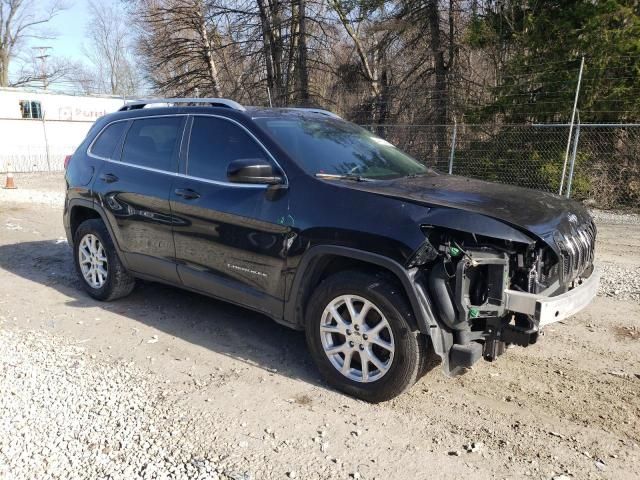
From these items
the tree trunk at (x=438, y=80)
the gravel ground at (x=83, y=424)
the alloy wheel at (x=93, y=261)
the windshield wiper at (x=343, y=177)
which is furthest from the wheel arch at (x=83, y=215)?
the tree trunk at (x=438, y=80)

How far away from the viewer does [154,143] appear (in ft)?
16.1

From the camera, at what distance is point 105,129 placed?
18.1ft

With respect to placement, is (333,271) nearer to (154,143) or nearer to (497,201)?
(497,201)

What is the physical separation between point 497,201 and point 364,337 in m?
1.23

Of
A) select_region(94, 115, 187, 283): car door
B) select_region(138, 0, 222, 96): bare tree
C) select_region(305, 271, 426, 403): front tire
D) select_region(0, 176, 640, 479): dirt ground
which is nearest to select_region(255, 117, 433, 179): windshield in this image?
select_region(305, 271, 426, 403): front tire

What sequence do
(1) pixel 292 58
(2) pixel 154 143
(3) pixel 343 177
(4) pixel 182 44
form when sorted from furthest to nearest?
(4) pixel 182 44
(1) pixel 292 58
(2) pixel 154 143
(3) pixel 343 177

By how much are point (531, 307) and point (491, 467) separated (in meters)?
0.90

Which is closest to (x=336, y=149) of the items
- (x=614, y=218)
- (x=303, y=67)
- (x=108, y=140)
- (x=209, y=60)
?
(x=108, y=140)

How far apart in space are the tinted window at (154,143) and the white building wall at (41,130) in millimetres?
19095

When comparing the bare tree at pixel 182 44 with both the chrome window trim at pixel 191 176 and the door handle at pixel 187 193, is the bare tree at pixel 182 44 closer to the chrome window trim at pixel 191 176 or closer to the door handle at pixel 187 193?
the chrome window trim at pixel 191 176

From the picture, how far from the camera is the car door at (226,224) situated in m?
3.85

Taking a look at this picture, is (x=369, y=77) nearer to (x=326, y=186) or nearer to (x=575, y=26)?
(x=575, y=26)

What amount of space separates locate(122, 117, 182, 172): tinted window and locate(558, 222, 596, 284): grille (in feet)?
10.3

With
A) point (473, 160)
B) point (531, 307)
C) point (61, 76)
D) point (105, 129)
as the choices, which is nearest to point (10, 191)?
point (105, 129)
